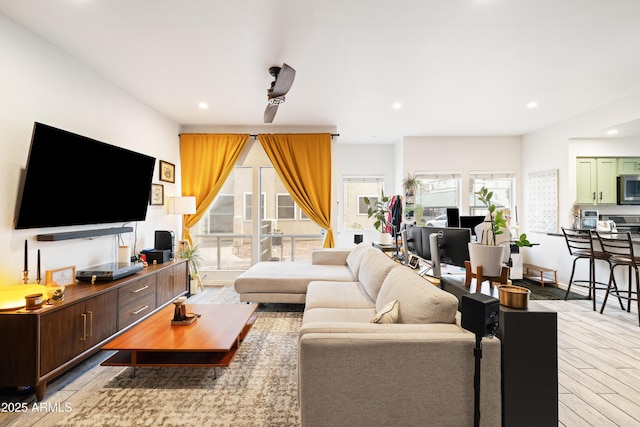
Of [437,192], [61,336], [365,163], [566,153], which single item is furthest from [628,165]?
[61,336]

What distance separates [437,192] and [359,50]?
156 inches

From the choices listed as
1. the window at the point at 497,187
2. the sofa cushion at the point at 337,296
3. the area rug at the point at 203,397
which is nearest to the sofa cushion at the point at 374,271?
the sofa cushion at the point at 337,296

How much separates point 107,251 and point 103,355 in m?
1.23

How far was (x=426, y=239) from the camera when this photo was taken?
8.59 feet

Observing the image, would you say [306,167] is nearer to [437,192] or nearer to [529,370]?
[437,192]

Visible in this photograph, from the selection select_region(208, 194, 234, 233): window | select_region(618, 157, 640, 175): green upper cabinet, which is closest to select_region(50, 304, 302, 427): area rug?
select_region(208, 194, 234, 233): window

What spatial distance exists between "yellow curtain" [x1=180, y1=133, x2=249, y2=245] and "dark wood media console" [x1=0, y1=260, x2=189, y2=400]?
200 cm

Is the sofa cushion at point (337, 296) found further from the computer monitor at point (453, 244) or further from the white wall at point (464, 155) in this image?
the white wall at point (464, 155)

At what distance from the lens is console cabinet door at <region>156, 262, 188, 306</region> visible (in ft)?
11.5

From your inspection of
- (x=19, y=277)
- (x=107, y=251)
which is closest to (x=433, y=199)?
(x=107, y=251)

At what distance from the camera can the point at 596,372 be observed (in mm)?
2289

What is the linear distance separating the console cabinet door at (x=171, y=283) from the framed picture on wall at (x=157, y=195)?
3.39 feet

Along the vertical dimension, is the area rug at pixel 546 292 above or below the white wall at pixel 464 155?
below

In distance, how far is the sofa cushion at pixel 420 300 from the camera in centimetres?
163
